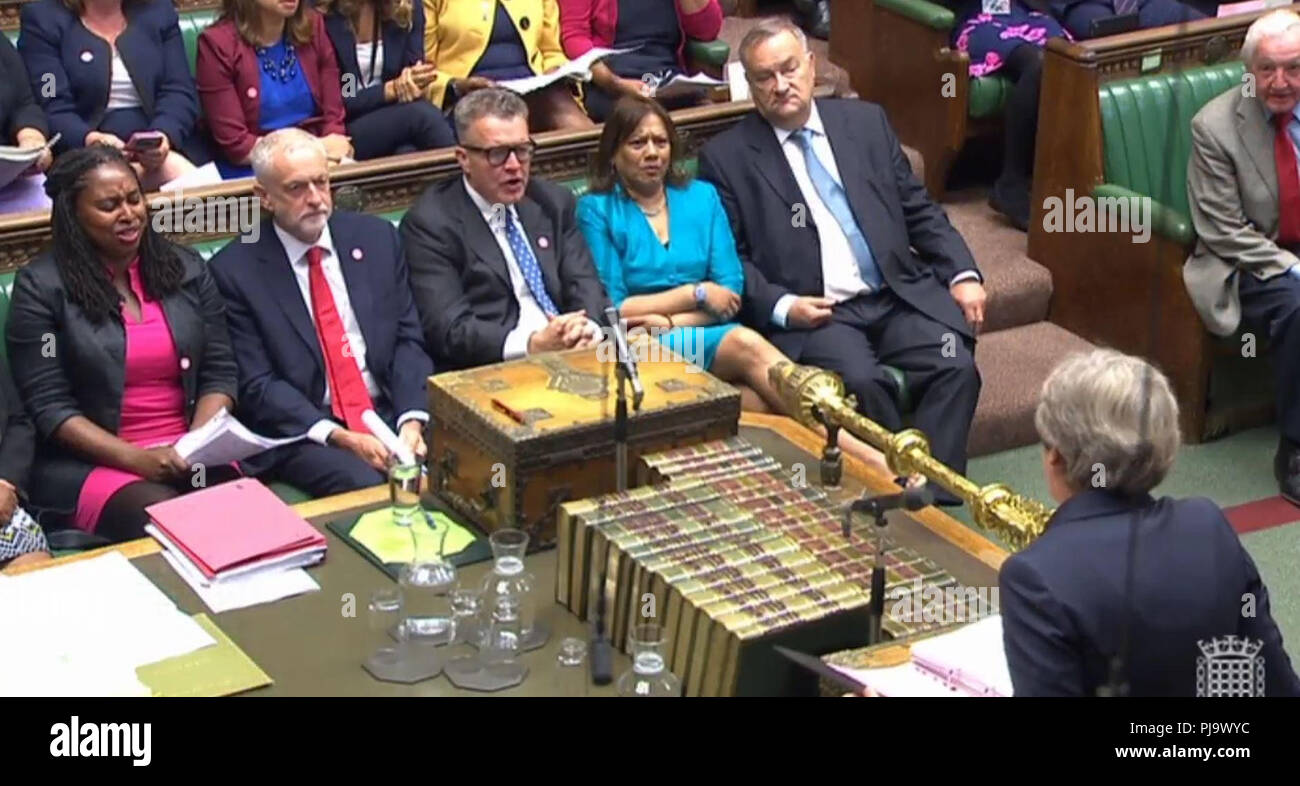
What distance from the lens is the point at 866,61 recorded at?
6469mm

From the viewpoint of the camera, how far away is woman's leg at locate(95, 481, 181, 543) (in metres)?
4.03

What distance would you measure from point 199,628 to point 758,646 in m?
0.88

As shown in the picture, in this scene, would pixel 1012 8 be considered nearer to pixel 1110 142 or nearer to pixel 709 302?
pixel 1110 142

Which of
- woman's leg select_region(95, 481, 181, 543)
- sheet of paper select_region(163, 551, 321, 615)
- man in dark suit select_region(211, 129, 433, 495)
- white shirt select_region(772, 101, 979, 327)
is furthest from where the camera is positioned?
white shirt select_region(772, 101, 979, 327)

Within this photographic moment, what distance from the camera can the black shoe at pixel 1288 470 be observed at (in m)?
5.05

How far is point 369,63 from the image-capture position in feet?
17.8

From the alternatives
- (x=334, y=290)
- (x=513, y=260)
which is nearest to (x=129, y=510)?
(x=334, y=290)

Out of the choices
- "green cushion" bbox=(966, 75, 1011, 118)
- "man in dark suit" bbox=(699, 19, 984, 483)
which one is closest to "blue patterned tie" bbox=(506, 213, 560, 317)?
"man in dark suit" bbox=(699, 19, 984, 483)

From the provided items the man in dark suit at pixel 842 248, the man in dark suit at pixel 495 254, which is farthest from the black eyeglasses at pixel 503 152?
the man in dark suit at pixel 842 248

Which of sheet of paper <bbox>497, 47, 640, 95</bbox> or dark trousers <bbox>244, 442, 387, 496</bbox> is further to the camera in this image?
sheet of paper <bbox>497, 47, 640, 95</bbox>

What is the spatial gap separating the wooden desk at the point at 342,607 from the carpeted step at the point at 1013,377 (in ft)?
5.09

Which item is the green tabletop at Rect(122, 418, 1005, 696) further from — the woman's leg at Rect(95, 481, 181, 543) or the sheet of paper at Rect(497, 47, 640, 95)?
the sheet of paper at Rect(497, 47, 640, 95)

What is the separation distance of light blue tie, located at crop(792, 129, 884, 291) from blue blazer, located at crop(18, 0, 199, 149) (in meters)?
1.53

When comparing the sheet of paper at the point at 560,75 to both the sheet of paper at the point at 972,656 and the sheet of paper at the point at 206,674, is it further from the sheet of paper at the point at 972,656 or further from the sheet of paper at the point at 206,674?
the sheet of paper at the point at 972,656
